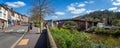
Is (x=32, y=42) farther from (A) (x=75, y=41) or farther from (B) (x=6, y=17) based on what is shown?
(B) (x=6, y=17)

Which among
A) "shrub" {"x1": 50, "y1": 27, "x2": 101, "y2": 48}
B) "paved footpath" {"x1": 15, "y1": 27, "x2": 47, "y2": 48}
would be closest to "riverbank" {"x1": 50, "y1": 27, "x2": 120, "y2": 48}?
"shrub" {"x1": 50, "y1": 27, "x2": 101, "y2": 48}

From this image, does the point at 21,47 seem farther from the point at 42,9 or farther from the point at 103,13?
the point at 103,13

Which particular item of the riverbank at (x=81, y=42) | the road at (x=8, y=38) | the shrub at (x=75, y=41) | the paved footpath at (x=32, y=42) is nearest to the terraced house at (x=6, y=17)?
the road at (x=8, y=38)

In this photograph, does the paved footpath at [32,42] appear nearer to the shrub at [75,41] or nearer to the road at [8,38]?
the road at [8,38]

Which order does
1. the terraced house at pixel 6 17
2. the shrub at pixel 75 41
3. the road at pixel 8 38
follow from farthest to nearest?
the terraced house at pixel 6 17 → the road at pixel 8 38 → the shrub at pixel 75 41

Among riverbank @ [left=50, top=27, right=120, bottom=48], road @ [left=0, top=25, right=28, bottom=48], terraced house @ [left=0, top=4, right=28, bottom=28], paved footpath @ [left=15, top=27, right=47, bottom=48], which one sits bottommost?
paved footpath @ [left=15, top=27, right=47, bottom=48]

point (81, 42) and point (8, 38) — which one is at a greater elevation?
point (81, 42)

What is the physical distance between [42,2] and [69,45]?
29.7 metres

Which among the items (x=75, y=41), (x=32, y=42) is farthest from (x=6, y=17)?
(x=75, y=41)

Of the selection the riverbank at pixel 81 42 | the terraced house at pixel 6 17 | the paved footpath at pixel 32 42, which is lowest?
the paved footpath at pixel 32 42

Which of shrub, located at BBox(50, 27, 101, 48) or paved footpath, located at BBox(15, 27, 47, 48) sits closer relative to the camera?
shrub, located at BBox(50, 27, 101, 48)

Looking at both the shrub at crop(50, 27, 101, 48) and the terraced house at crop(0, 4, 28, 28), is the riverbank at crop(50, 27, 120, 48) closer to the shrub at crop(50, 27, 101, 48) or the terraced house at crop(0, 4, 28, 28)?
the shrub at crop(50, 27, 101, 48)

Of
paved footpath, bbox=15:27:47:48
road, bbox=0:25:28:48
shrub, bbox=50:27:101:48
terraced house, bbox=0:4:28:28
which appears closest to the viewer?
shrub, bbox=50:27:101:48

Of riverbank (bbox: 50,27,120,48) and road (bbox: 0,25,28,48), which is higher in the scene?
riverbank (bbox: 50,27,120,48)
